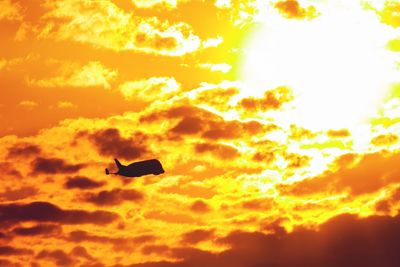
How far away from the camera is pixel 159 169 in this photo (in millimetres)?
131625

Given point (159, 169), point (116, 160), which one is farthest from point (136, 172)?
point (116, 160)

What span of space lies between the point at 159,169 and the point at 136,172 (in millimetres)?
4370

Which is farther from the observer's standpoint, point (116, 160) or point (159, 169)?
point (116, 160)

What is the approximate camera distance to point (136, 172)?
427 ft

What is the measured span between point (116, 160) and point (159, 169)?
48.0 ft

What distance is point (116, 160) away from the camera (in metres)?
143

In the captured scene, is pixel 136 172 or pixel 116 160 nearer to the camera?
pixel 136 172

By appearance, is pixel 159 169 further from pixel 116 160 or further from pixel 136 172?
pixel 116 160
